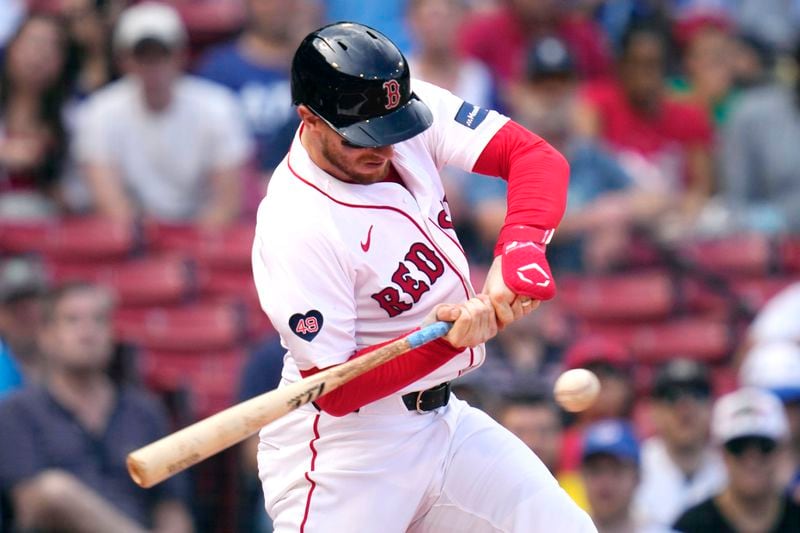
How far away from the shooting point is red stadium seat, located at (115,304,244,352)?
303 inches

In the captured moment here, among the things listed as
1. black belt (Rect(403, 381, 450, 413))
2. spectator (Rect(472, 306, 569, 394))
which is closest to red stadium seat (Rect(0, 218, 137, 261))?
spectator (Rect(472, 306, 569, 394))

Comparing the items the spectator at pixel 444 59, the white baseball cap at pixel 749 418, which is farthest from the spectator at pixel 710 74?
the white baseball cap at pixel 749 418

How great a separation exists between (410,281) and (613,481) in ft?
7.68

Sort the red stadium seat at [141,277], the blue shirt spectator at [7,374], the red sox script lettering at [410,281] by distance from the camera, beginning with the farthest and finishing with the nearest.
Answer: the red stadium seat at [141,277] < the blue shirt spectator at [7,374] < the red sox script lettering at [410,281]

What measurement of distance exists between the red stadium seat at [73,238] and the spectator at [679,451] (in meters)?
2.79

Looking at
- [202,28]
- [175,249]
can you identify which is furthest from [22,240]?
[202,28]

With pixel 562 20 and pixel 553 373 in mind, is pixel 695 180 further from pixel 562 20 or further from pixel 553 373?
pixel 553 373

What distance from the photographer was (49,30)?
8141mm

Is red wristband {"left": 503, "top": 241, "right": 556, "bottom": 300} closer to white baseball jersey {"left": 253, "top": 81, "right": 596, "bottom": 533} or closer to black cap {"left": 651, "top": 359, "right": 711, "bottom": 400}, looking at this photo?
white baseball jersey {"left": 253, "top": 81, "right": 596, "bottom": 533}

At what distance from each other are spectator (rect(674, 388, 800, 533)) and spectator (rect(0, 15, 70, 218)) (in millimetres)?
3645

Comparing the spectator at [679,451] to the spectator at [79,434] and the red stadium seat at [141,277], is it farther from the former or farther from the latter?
the red stadium seat at [141,277]

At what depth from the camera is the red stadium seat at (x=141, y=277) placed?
7.80 m

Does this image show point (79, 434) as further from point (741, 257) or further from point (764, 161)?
point (764, 161)

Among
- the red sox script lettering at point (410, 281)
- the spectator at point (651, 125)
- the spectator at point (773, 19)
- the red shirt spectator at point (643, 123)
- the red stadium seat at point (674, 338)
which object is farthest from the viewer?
the spectator at point (773, 19)
